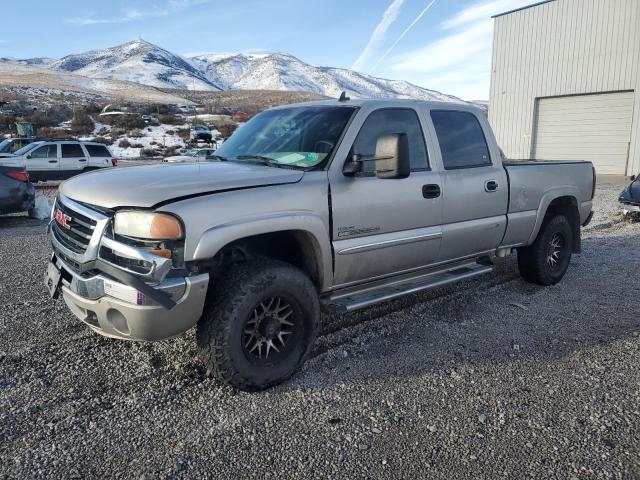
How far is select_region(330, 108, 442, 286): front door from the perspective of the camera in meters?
3.50

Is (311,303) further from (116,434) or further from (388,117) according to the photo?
(388,117)

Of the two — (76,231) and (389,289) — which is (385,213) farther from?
(76,231)

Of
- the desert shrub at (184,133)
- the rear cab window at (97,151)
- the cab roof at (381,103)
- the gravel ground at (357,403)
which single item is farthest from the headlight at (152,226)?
the desert shrub at (184,133)

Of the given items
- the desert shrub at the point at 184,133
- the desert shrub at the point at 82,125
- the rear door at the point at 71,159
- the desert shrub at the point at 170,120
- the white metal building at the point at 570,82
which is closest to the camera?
the rear door at the point at 71,159

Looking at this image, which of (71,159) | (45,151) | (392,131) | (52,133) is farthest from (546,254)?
(52,133)

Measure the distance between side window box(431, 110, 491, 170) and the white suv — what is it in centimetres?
1580

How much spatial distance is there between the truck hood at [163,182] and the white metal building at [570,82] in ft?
68.8

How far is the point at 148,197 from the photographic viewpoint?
2.78 meters

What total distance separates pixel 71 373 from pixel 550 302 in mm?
4424

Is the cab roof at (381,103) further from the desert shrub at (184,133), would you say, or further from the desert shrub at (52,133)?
the desert shrub at (52,133)

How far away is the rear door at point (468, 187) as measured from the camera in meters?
4.25

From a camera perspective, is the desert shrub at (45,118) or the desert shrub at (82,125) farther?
the desert shrub at (45,118)

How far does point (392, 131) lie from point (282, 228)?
1.46m

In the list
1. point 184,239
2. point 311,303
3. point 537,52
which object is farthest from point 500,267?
point 537,52
